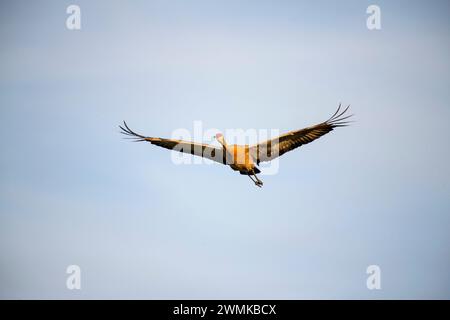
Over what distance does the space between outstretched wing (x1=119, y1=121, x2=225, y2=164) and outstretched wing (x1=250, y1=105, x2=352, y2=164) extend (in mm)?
1361

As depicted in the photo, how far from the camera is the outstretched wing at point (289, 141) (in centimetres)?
3516

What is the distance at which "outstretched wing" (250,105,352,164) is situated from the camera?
3516cm

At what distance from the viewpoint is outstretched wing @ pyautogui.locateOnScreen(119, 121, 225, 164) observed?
3634 cm

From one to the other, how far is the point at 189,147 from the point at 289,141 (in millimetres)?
3885

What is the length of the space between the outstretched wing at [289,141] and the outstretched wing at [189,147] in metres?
1.36

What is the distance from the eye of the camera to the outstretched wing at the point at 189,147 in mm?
36344

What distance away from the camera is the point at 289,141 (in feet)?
117
